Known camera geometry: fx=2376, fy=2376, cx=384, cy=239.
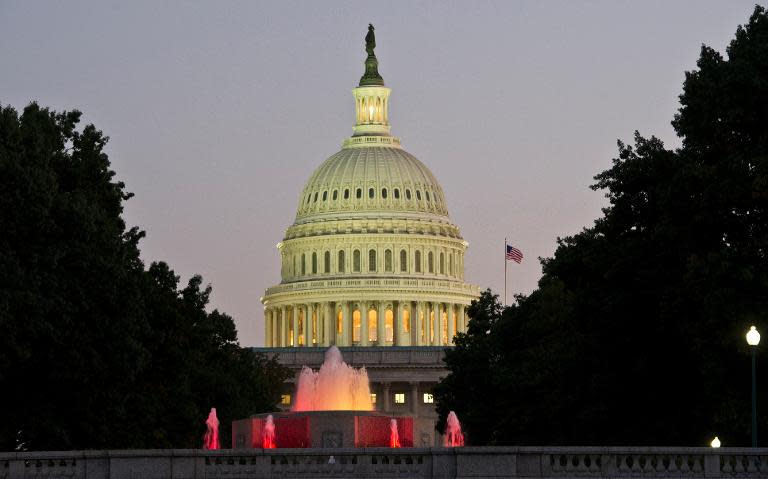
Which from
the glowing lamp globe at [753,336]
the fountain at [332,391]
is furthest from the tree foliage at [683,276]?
the fountain at [332,391]

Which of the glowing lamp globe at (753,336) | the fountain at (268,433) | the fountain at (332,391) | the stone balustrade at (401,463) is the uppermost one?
the fountain at (332,391)

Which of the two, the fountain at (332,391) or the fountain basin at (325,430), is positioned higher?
the fountain at (332,391)

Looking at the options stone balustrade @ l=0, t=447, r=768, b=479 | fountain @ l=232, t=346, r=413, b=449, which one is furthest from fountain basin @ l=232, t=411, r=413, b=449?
stone balustrade @ l=0, t=447, r=768, b=479

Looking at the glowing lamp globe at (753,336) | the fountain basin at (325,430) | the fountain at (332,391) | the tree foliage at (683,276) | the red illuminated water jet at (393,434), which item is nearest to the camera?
the glowing lamp globe at (753,336)

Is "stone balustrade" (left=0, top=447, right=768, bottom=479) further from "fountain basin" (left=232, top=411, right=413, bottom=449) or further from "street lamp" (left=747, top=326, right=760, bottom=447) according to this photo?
"fountain basin" (left=232, top=411, right=413, bottom=449)

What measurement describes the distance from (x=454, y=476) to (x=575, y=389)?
Result: 30.8 m

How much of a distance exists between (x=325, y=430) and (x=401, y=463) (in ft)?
60.7

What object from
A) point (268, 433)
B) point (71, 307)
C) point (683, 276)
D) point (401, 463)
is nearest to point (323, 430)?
point (268, 433)

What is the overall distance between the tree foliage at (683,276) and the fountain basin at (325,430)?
298 inches

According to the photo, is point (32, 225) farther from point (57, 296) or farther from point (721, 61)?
point (721, 61)

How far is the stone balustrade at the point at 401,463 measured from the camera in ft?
174

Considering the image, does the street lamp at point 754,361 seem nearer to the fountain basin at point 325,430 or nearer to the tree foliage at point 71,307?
the fountain basin at point 325,430

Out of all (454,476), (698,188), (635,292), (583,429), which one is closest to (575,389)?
(583,429)

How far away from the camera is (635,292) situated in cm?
7412
